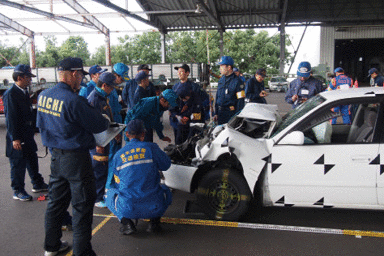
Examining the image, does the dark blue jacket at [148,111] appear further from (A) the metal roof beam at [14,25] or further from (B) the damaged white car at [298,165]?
(A) the metal roof beam at [14,25]

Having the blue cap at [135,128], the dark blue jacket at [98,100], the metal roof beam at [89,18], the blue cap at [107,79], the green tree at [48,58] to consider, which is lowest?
the blue cap at [135,128]

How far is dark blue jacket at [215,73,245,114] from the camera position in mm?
6266

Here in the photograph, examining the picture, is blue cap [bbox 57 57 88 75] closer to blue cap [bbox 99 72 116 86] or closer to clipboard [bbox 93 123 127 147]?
clipboard [bbox 93 123 127 147]

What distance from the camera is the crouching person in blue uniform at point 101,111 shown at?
14.3ft

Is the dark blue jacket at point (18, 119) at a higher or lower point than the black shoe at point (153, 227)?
higher

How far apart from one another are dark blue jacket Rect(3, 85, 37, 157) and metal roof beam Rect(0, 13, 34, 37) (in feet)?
72.7

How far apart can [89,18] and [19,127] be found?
21.6 metres

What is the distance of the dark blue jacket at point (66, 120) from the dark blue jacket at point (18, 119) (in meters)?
1.95

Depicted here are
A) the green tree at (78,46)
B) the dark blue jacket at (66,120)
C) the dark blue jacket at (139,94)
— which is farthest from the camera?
the green tree at (78,46)

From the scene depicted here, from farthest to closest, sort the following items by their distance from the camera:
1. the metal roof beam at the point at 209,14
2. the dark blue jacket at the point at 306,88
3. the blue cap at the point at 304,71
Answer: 1. the metal roof beam at the point at 209,14
2. the dark blue jacket at the point at 306,88
3. the blue cap at the point at 304,71

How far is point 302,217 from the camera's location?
418cm

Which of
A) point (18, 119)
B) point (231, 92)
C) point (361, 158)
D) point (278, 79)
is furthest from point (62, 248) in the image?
point (278, 79)

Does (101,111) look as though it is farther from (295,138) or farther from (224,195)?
(295,138)

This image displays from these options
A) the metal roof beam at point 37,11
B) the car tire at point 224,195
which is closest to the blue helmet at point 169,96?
the car tire at point 224,195
